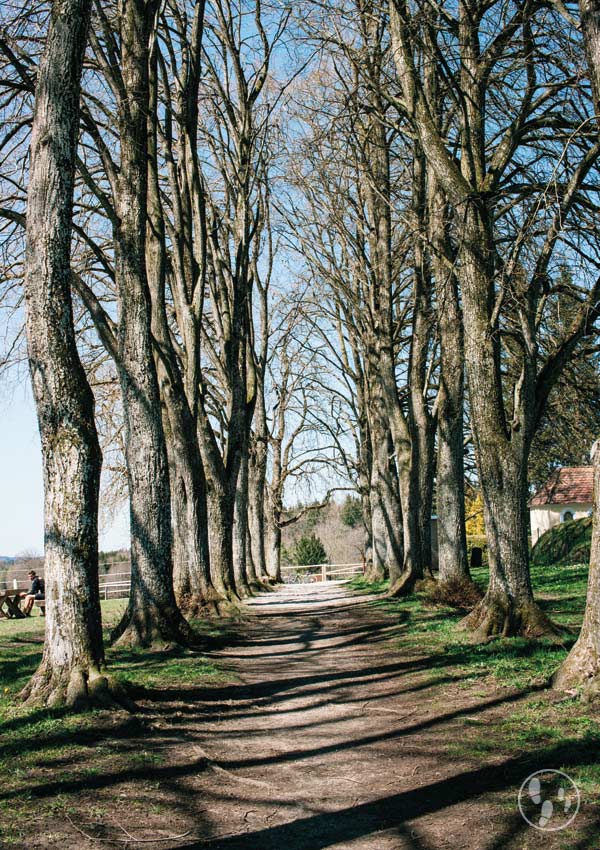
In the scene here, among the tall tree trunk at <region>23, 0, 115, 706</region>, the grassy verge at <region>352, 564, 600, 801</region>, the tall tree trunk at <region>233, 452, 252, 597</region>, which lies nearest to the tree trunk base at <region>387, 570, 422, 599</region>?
the grassy verge at <region>352, 564, 600, 801</region>

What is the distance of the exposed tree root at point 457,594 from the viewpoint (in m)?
14.6

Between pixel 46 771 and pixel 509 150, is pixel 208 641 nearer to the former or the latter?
pixel 46 771

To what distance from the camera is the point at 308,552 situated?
74688mm

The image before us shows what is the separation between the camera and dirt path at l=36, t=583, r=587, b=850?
4.66 metres

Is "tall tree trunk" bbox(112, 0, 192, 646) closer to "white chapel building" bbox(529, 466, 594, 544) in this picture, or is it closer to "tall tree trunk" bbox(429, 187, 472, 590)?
"tall tree trunk" bbox(429, 187, 472, 590)

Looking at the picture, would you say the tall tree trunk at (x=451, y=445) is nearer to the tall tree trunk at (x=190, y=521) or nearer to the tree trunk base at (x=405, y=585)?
the tree trunk base at (x=405, y=585)

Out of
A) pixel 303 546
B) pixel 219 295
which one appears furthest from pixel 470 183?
pixel 303 546

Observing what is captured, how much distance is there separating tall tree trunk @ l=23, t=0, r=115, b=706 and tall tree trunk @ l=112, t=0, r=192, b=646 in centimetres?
390

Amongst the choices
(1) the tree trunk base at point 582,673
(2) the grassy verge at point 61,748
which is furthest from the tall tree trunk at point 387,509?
(1) the tree trunk base at point 582,673

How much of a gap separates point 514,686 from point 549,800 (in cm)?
310

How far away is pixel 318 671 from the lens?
33.0ft

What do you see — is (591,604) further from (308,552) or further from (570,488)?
(308,552)

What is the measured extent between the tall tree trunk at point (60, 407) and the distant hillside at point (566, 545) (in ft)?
69.9

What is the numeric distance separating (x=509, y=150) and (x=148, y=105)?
18.2 ft
